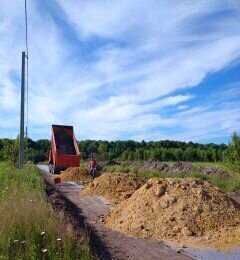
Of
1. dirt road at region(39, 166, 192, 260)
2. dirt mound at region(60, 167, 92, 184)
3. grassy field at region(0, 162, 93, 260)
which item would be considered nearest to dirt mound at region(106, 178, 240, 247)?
dirt road at region(39, 166, 192, 260)

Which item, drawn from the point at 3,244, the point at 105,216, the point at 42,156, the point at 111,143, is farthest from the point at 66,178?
the point at 111,143

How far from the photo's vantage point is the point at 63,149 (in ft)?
102

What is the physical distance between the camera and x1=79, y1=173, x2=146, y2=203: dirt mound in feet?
55.9

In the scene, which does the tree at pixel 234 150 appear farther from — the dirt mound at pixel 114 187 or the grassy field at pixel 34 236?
the grassy field at pixel 34 236

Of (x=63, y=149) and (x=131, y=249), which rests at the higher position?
(x=63, y=149)

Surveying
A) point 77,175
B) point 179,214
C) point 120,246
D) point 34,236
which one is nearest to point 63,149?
point 77,175

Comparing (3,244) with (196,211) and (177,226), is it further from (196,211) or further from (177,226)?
(196,211)

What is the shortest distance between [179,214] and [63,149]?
21486 mm

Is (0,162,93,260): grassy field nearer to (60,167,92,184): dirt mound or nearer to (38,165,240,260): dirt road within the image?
(38,165,240,260): dirt road

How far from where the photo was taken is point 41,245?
6.31 metres

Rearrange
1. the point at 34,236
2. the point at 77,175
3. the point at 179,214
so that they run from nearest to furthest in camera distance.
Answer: the point at 34,236, the point at 179,214, the point at 77,175

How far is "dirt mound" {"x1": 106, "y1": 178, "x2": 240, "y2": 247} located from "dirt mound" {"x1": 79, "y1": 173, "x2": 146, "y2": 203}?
463cm

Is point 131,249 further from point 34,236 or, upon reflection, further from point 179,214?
point 34,236

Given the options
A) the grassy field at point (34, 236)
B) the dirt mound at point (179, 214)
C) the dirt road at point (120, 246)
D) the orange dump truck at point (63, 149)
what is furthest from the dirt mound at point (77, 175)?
the grassy field at point (34, 236)
